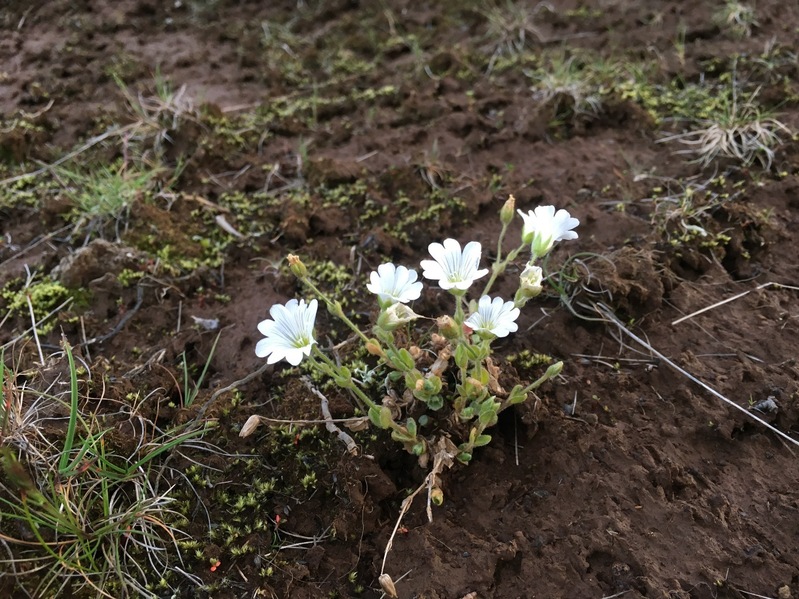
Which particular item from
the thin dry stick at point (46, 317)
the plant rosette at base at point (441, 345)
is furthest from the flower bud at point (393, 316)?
the thin dry stick at point (46, 317)

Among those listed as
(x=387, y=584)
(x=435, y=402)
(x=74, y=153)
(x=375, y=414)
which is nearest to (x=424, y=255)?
(x=435, y=402)

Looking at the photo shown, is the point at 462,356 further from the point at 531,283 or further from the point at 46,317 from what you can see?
the point at 46,317

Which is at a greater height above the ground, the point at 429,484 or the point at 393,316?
the point at 393,316

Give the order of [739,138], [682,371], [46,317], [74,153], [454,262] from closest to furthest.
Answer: [454,262]
[682,371]
[46,317]
[739,138]
[74,153]

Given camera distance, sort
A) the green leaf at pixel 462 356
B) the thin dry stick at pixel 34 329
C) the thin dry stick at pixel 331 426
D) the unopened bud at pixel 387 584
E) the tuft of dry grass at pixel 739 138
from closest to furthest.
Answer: the unopened bud at pixel 387 584 < the green leaf at pixel 462 356 < the thin dry stick at pixel 331 426 < the thin dry stick at pixel 34 329 < the tuft of dry grass at pixel 739 138

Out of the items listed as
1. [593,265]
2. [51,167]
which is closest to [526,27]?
[593,265]

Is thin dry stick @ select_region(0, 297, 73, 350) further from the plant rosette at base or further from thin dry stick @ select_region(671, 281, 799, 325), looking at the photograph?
thin dry stick @ select_region(671, 281, 799, 325)

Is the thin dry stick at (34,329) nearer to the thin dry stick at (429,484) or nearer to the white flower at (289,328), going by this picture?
the white flower at (289,328)
